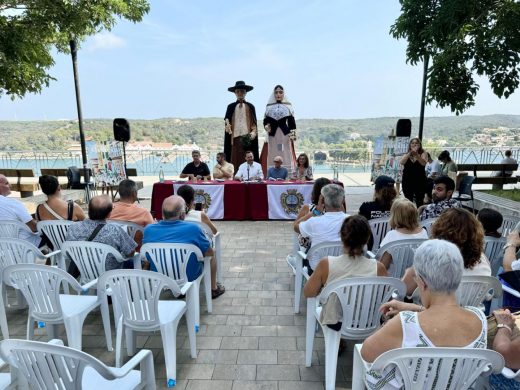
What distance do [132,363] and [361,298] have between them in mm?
1173

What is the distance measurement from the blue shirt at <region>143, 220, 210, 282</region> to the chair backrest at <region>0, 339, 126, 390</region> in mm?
1290

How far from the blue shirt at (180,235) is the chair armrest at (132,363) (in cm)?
101

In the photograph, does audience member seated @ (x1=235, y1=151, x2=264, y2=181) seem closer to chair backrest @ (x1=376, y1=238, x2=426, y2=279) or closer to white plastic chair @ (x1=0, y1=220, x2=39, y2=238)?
white plastic chair @ (x1=0, y1=220, x2=39, y2=238)

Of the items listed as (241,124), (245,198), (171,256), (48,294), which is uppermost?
(241,124)

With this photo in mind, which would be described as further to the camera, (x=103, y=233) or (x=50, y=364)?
(x=103, y=233)

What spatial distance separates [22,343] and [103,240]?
1445 millimetres

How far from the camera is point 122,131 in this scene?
8.19 m

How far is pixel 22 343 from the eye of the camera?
1.26 m

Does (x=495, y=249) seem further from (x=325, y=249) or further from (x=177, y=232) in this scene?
(x=177, y=232)

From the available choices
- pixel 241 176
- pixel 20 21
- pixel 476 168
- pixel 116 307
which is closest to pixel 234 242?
pixel 241 176

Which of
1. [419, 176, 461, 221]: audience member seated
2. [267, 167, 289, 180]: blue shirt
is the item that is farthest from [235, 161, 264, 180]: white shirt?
[419, 176, 461, 221]: audience member seated

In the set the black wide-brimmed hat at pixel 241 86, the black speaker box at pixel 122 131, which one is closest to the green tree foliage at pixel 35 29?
the black speaker box at pixel 122 131

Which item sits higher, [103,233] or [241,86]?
[241,86]

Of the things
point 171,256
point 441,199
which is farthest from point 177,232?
point 441,199
